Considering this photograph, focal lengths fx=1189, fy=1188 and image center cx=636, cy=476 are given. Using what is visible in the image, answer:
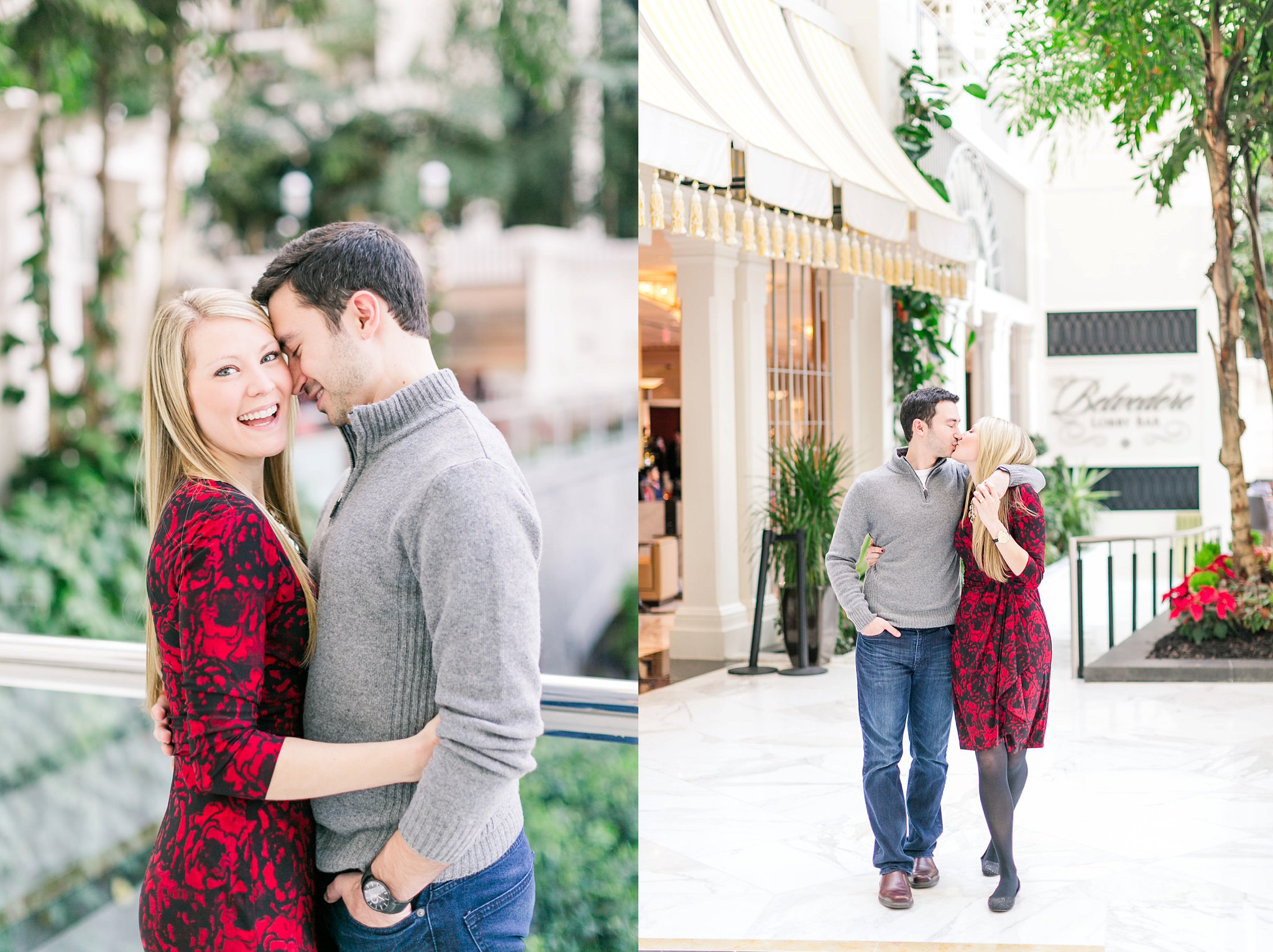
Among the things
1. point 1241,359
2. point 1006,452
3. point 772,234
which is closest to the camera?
point 1006,452

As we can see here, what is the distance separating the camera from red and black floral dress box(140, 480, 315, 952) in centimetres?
128

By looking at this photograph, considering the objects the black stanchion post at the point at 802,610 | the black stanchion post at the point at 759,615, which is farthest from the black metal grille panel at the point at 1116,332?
the black stanchion post at the point at 759,615

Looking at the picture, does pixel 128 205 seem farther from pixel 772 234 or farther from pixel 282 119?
pixel 772 234

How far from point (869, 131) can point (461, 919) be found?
7.16m

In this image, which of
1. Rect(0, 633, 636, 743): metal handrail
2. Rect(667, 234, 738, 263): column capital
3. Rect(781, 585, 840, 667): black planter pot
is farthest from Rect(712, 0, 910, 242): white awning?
Rect(0, 633, 636, 743): metal handrail

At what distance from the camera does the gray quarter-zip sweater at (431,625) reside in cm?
120

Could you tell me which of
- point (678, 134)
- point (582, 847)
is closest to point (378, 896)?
point (582, 847)

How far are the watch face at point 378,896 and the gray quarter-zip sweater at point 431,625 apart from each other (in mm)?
36

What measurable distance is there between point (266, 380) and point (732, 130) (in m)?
4.35

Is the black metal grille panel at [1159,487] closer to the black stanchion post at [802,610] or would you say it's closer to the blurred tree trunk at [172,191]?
the black stanchion post at [802,610]

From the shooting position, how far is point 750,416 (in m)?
7.44

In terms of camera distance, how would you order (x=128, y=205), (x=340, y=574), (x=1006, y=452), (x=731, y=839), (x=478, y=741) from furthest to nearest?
(x=128, y=205) < (x=731, y=839) < (x=1006, y=452) < (x=340, y=574) < (x=478, y=741)

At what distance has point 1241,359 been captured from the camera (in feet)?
53.2

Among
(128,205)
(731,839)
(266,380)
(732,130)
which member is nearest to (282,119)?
(128,205)
